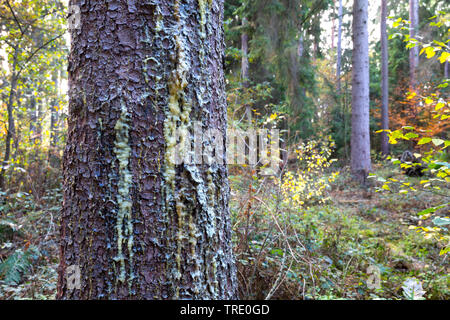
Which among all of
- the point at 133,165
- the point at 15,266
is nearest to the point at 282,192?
the point at 133,165

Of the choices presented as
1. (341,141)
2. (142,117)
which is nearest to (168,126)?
(142,117)

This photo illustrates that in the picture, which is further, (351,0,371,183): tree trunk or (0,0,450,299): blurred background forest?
(351,0,371,183): tree trunk

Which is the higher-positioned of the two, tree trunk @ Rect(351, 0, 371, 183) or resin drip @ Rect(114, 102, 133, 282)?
tree trunk @ Rect(351, 0, 371, 183)

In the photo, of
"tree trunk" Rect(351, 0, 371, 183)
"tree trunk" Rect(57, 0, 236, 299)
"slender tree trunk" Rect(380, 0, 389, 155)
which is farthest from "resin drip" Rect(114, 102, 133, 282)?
"slender tree trunk" Rect(380, 0, 389, 155)

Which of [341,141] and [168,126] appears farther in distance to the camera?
[341,141]

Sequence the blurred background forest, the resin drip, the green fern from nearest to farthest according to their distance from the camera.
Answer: the resin drip
the blurred background forest
the green fern

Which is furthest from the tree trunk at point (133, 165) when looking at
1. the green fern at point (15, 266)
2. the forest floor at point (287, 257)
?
the green fern at point (15, 266)

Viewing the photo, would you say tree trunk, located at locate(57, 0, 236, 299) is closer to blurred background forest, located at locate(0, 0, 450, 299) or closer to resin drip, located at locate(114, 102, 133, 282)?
resin drip, located at locate(114, 102, 133, 282)

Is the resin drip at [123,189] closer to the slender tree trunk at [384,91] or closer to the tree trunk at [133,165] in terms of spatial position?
the tree trunk at [133,165]

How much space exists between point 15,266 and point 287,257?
2698 mm

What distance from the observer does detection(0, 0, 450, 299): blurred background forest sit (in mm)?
2176

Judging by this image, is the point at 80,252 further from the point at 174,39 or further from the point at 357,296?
the point at 357,296

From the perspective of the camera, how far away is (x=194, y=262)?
916 millimetres
